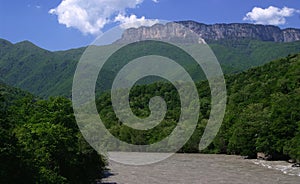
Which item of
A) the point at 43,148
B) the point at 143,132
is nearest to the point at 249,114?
the point at 143,132

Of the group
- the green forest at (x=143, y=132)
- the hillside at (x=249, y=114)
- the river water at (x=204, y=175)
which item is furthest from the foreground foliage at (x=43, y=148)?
the hillside at (x=249, y=114)

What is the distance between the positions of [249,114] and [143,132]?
123 ft

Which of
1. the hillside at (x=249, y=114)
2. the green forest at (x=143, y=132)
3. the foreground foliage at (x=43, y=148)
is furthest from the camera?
the hillside at (x=249, y=114)

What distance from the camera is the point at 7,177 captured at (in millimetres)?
21922

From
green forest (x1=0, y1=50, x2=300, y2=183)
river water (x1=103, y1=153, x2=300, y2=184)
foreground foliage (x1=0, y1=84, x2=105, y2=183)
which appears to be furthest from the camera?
river water (x1=103, y1=153, x2=300, y2=184)

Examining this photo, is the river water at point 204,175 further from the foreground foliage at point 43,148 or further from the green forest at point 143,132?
the foreground foliage at point 43,148

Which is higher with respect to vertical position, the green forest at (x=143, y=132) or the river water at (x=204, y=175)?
the green forest at (x=143, y=132)

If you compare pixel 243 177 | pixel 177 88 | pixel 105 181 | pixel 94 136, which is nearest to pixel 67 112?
pixel 94 136

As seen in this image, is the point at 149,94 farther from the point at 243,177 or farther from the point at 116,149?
the point at 243,177

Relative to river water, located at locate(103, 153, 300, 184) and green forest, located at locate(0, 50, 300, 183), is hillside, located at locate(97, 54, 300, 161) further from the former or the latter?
river water, located at locate(103, 153, 300, 184)

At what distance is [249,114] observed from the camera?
89938 mm

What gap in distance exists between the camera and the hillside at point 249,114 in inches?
2977

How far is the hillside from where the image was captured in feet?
248

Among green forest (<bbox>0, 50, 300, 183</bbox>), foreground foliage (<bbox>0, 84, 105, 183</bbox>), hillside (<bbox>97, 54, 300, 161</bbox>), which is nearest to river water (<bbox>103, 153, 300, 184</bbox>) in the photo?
green forest (<bbox>0, 50, 300, 183</bbox>)
